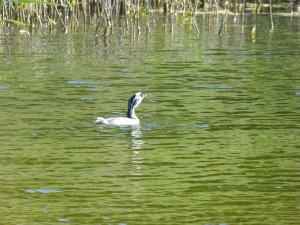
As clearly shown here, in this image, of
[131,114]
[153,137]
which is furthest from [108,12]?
[153,137]

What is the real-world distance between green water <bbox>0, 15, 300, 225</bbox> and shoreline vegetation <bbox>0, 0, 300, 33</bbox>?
185 centimetres

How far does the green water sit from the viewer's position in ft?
24.3

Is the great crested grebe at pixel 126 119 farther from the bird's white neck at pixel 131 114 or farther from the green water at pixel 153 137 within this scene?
the green water at pixel 153 137

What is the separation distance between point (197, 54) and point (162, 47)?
57.0 inches

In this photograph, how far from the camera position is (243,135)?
416 inches

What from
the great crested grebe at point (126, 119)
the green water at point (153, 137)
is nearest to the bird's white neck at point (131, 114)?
the great crested grebe at point (126, 119)

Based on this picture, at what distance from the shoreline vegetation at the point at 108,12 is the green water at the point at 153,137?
1.85m

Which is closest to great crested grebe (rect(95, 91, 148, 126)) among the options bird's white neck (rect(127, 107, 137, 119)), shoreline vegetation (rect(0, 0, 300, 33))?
bird's white neck (rect(127, 107, 137, 119))

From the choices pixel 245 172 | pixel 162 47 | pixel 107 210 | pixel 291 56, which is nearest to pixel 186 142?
pixel 245 172

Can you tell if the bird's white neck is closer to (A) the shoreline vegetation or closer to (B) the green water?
(B) the green water

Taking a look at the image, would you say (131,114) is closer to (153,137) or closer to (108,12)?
(153,137)

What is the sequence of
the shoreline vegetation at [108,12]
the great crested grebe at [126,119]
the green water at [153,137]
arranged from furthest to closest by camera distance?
1. the shoreline vegetation at [108,12]
2. the great crested grebe at [126,119]
3. the green water at [153,137]

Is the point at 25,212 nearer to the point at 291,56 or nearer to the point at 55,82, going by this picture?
the point at 55,82

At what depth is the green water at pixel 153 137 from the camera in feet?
24.3
